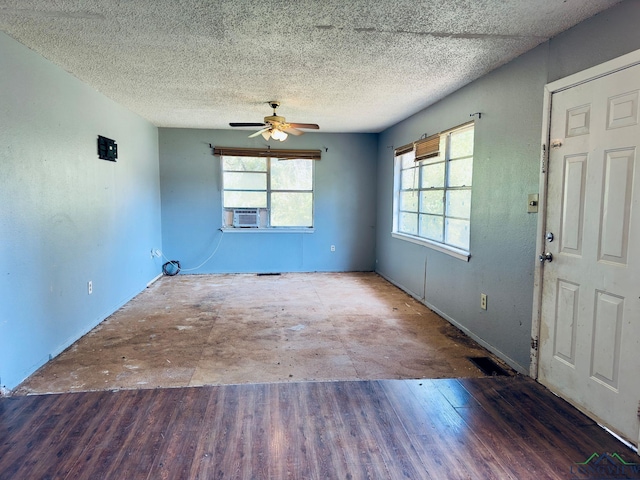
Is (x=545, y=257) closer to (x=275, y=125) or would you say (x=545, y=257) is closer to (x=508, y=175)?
(x=508, y=175)

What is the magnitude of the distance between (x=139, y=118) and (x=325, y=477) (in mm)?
4975

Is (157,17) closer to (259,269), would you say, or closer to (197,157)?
(197,157)

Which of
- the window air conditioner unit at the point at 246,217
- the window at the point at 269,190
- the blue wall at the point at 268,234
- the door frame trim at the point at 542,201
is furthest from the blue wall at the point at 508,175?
the window air conditioner unit at the point at 246,217

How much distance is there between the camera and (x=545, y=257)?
2.51 m

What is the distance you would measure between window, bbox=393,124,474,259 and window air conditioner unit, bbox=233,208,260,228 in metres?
2.28

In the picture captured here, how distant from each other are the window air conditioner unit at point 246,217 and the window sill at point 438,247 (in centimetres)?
231

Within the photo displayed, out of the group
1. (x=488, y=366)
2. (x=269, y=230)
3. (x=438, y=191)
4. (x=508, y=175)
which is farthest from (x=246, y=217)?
(x=488, y=366)

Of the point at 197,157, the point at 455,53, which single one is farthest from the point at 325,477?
the point at 197,157

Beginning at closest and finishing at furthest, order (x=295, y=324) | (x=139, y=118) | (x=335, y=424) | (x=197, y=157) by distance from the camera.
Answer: (x=335, y=424) → (x=295, y=324) → (x=139, y=118) → (x=197, y=157)

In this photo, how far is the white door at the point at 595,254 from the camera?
193 centimetres

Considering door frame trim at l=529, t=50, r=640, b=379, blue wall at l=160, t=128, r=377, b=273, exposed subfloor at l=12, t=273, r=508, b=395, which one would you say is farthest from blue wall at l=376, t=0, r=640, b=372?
blue wall at l=160, t=128, r=377, b=273

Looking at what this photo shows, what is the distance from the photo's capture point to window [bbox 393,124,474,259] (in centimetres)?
376

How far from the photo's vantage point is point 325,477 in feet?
5.59

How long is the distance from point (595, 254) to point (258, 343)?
252 cm
